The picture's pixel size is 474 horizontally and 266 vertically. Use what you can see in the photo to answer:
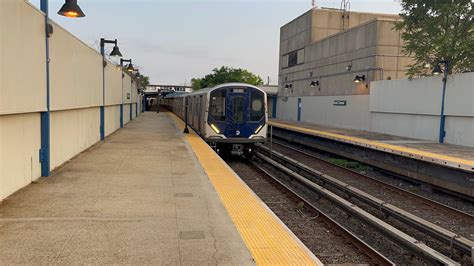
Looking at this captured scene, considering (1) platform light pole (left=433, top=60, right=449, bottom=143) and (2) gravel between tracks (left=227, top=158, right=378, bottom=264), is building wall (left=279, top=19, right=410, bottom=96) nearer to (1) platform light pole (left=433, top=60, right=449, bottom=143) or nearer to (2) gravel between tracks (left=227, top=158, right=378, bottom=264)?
(1) platform light pole (left=433, top=60, right=449, bottom=143)

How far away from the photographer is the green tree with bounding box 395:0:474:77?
16250mm

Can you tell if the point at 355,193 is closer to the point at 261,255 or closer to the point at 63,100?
the point at 261,255

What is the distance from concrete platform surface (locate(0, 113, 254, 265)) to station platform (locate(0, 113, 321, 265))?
0.5 inches

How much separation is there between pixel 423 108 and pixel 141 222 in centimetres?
1569

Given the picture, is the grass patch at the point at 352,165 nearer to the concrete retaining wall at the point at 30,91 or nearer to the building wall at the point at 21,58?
the concrete retaining wall at the point at 30,91

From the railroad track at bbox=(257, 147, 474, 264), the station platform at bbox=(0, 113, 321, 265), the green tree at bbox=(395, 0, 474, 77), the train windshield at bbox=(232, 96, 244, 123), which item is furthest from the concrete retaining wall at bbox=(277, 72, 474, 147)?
the station platform at bbox=(0, 113, 321, 265)

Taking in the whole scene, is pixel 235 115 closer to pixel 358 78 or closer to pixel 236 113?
pixel 236 113

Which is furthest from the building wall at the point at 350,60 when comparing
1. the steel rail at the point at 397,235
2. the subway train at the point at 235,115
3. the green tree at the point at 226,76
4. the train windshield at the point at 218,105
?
the green tree at the point at 226,76

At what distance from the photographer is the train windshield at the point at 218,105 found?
14.8m

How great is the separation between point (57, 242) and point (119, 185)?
3283 mm

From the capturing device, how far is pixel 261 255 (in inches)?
177

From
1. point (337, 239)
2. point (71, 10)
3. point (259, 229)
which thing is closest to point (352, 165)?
point (337, 239)

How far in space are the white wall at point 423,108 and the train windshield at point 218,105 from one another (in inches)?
361

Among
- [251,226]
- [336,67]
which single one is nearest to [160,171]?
[251,226]
